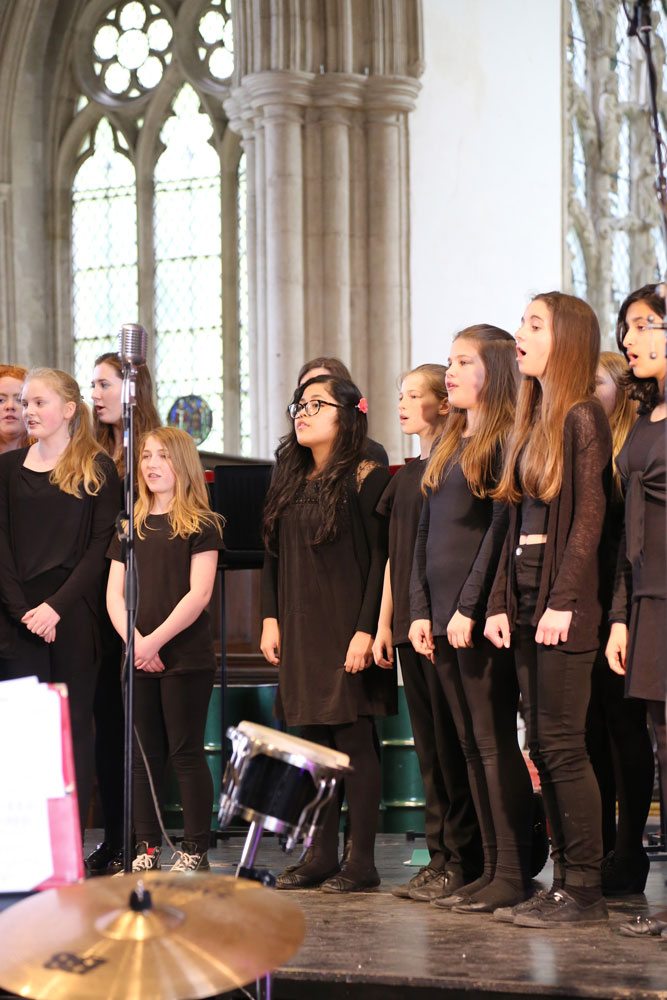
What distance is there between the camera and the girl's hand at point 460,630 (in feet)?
12.8

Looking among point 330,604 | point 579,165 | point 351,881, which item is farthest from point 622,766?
point 579,165

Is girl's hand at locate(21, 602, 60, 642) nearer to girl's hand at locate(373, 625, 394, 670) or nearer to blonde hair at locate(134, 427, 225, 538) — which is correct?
blonde hair at locate(134, 427, 225, 538)

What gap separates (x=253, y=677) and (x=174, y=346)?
6904 millimetres

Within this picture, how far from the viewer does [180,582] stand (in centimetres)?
460

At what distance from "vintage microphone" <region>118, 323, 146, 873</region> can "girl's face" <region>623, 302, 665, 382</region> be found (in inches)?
53.7

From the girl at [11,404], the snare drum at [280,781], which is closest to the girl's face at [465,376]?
the snare drum at [280,781]

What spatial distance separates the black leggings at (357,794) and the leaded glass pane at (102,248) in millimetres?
10514

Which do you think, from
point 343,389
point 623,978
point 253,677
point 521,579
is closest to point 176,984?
point 623,978

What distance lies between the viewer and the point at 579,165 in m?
14.6

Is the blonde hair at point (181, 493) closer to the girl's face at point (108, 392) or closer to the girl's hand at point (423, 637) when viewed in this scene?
the girl's face at point (108, 392)

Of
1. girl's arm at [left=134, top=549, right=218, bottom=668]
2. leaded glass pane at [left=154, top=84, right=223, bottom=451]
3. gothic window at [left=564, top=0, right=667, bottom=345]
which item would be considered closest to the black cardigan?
girl's arm at [left=134, top=549, right=218, bottom=668]

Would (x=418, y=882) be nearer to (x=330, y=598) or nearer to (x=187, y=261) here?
(x=330, y=598)

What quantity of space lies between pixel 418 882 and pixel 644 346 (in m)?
1.77

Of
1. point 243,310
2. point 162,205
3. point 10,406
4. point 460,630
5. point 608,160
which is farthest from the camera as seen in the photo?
point 608,160
